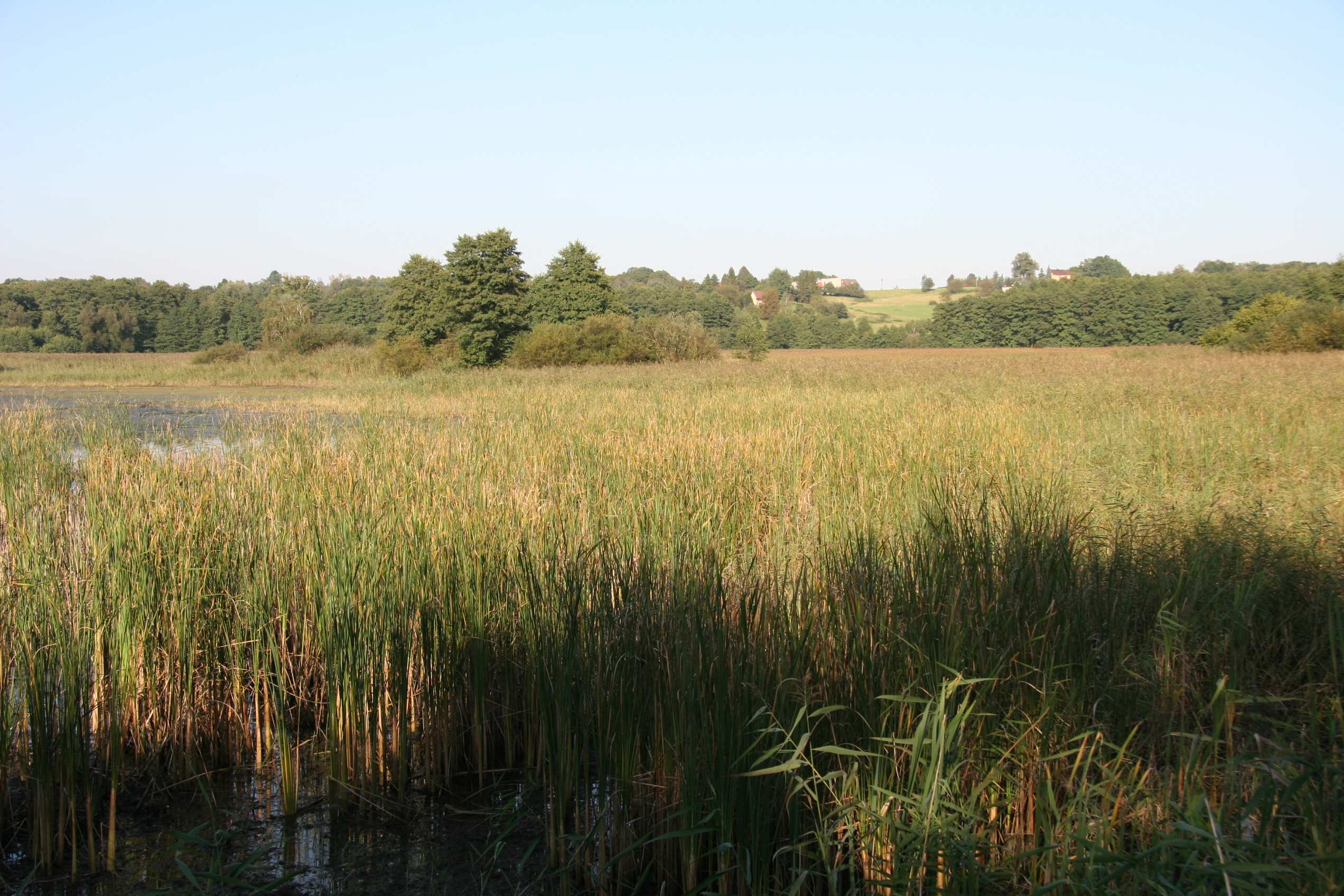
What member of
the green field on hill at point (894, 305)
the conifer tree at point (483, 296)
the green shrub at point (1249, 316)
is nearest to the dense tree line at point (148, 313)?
the conifer tree at point (483, 296)

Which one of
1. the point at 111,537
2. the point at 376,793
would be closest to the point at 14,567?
the point at 111,537

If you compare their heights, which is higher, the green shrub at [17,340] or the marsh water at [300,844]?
the green shrub at [17,340]

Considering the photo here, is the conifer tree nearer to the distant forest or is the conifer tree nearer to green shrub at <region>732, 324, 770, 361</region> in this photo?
the distant forest

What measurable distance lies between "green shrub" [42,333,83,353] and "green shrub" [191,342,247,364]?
18315 millimetres

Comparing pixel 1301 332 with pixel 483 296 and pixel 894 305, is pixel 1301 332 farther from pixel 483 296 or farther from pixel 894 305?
pixel 894 305

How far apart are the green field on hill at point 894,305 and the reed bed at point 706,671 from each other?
72.1 metres

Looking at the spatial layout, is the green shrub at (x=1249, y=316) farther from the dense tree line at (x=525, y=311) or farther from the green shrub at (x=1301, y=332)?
the green shrub at (x=1301, y=332)

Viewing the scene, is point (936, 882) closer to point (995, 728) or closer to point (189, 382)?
point (995, 728)

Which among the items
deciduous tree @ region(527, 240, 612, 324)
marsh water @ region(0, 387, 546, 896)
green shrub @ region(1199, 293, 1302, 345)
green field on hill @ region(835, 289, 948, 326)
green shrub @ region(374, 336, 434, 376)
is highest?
green field on hill @ region(835, 289, 948, 326)

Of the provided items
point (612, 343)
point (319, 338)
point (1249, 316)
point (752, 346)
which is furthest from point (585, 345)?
point (1249, 316)

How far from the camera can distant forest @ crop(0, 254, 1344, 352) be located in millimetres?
50531

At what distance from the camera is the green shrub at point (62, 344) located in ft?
154

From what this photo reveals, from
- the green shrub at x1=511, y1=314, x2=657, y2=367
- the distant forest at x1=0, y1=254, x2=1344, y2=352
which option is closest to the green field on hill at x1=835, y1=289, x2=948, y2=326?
the distant forest at x1=0, y1=254, x2=1344, y2=352

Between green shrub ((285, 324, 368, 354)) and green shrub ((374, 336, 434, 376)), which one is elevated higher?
green shrub ((285, 324, 368, 354))
